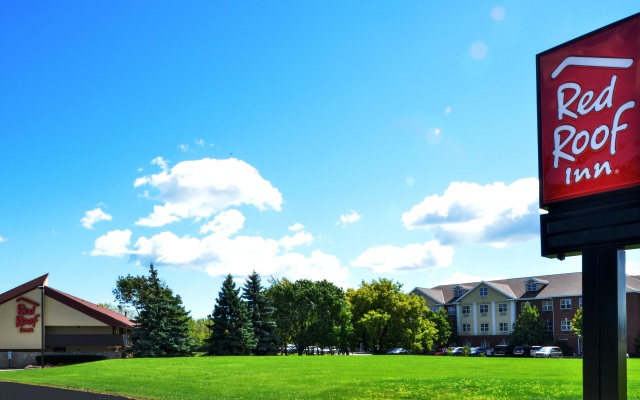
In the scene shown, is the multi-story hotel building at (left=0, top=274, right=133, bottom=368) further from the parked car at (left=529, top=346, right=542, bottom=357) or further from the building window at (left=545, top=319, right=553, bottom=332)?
the building window at (left=545, top=319, right=553, bottom=332)

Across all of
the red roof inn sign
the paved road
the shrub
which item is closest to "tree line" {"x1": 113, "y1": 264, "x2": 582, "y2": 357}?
the shrub

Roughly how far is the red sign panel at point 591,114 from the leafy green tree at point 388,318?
5608cm

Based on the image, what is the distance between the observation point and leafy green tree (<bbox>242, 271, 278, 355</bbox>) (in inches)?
2490

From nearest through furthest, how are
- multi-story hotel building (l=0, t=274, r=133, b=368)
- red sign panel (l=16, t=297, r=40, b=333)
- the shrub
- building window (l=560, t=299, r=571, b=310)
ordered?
the shrub < multi-story hotel building (l=0, t=274, r=133, b=368) < red sign panel (l=16, t=297, r=40, b=333) < building window (l=560, t=299, r=571, b=310)

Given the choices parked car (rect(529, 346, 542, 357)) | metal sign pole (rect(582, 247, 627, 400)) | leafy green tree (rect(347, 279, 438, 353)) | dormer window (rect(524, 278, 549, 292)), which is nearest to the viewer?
metal sign pole (rect(582, 247, 627, 400))

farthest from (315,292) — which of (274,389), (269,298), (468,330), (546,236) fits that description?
(546,236)

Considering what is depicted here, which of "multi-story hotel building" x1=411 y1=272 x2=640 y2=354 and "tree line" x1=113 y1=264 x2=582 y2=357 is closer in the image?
"tree line" x1=113 y1=264 x2=582 y2=357

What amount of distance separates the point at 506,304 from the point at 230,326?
4362cm

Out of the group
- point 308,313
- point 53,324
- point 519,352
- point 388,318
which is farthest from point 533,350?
point 53,324

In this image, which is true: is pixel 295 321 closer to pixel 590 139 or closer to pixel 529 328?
pixel 529 328

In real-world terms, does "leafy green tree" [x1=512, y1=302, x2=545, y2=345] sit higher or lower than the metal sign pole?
lower

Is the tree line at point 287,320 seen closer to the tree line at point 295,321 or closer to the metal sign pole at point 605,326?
the tree line at point 295,321

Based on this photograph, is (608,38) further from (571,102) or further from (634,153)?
(634,153)

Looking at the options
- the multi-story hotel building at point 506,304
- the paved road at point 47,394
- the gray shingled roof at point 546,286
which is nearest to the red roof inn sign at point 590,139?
the paved road at point 47,394
